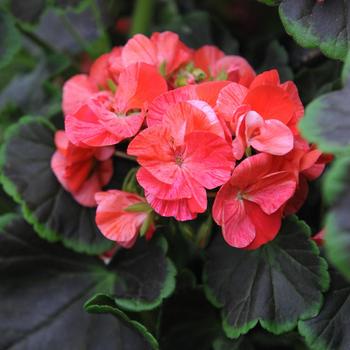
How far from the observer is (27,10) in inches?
43.5

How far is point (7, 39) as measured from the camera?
1.09m

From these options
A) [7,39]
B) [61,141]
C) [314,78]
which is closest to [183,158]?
[61,141]

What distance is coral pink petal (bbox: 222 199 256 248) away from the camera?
2.27 feet

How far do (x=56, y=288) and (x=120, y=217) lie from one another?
0.20 metres

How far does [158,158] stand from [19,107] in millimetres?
502

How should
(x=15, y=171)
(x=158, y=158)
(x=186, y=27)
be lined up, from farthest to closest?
(x=186, y=27) < (x=15, y=171) < (x=158, y=158)

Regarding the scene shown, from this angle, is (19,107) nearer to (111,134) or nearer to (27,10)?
(27,10)

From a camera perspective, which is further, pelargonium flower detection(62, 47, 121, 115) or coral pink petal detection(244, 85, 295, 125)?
pelargonium flower detection(62, 47, 121, 115)

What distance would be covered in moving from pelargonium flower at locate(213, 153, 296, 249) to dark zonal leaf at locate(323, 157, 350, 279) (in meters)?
0.17

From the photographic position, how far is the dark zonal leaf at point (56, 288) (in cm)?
85

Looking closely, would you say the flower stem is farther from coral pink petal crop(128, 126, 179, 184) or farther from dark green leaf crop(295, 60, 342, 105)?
dark green leaf crop(295, 60, 342, 105)

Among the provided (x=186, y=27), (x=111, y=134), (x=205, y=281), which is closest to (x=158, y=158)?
(x=111, y=134)

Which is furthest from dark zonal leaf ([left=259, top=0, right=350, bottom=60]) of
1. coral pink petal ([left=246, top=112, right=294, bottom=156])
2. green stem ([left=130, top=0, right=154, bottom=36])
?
green stem ([left=130, top=0, right=154, bottom=36])

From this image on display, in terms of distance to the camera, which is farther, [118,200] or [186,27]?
[186,27]
